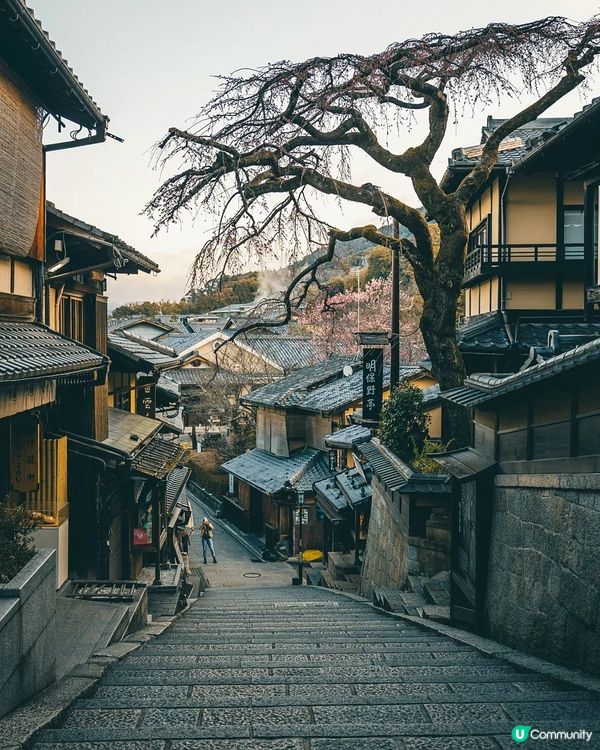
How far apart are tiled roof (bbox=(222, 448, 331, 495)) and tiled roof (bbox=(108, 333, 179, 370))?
1021 centimetres

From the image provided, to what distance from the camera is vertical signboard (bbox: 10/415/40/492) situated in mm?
12078

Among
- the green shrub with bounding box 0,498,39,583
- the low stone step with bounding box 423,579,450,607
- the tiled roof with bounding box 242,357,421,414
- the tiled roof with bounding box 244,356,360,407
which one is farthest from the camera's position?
the tiled roof with bounding box 244,356,360,407

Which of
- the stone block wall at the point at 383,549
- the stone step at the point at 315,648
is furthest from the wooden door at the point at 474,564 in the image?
the stone block wall at the point at 383,549

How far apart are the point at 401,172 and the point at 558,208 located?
21.6ft

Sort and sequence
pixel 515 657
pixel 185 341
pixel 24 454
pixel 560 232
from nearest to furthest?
pixel 515 657 → pixel 24 454 → pixel 560 232 → pixel 185 341

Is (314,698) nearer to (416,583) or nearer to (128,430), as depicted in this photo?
(416,583)

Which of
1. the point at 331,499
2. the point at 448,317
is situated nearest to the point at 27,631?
the point at 448,317

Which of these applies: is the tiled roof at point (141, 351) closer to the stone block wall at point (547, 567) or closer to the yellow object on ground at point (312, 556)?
the stone block wall at point (547, 567)

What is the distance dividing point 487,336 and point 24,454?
12473 millimetres

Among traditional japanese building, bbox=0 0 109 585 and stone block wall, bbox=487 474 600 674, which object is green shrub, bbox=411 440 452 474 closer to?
stone block wall, bbox=487 474 600 674

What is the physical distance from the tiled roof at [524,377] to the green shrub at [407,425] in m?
5.09

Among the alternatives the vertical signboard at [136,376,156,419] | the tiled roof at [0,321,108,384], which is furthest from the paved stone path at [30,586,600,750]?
the vertical signboard at [136,376,156,419]

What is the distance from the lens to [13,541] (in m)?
6.66

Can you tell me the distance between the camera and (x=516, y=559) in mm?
9219
